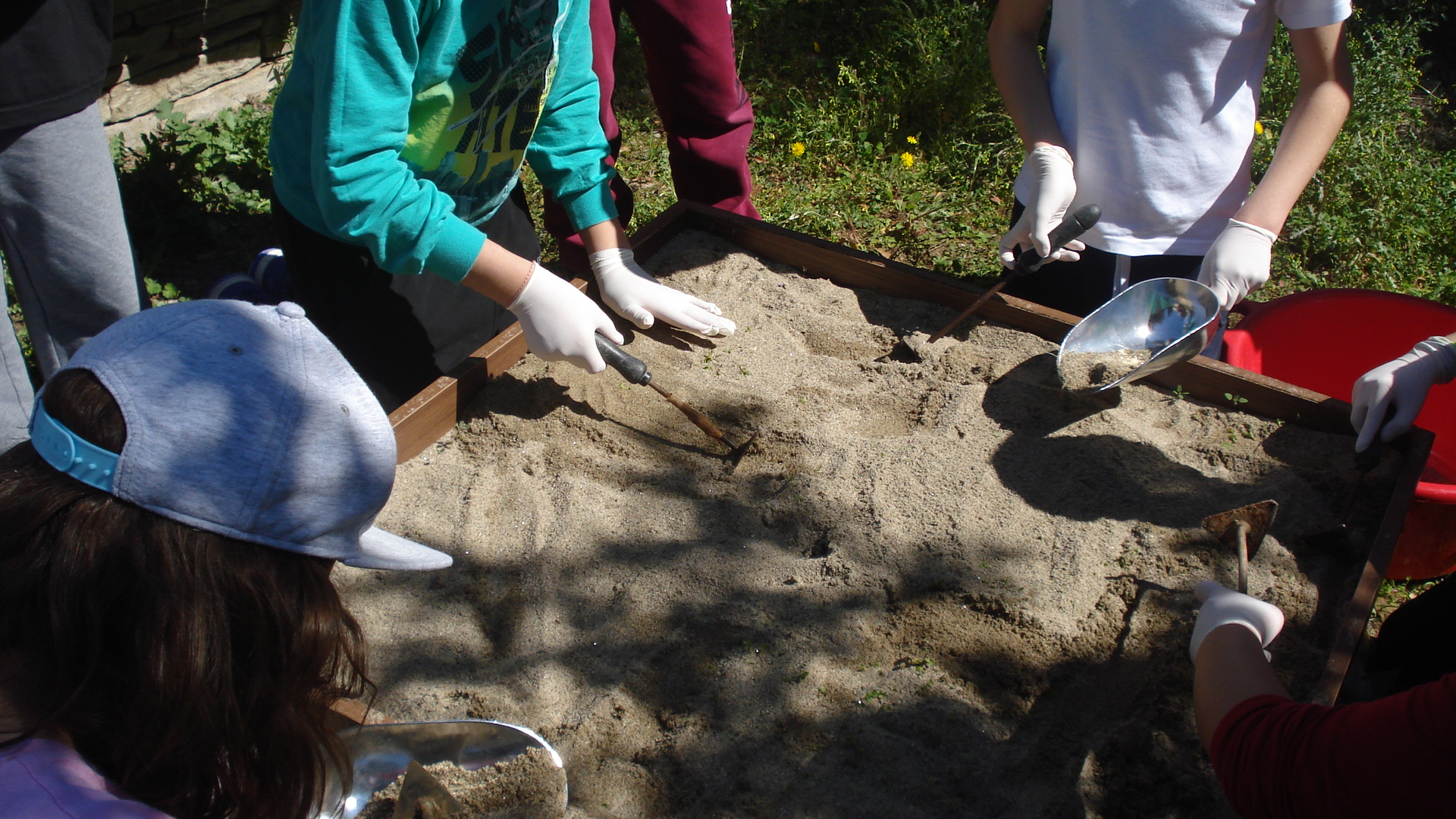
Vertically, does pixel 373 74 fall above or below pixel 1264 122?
above

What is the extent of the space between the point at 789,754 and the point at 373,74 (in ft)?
3.99

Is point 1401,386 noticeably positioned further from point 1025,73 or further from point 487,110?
point 487,110

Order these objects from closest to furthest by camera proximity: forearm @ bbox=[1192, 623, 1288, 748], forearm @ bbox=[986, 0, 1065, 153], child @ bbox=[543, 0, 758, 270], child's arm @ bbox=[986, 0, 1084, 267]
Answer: forearm @ bbox=[1192, 623, 1288, 748] < child's arm @ bbox=[986, 0, 1084, 267] < forearm @ bbox=[986, 0, 1065, 153] < child @ bbox=[543, 0, 758, 270]

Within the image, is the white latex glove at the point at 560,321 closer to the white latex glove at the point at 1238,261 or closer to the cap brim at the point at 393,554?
the cap brim at the point at 393,554

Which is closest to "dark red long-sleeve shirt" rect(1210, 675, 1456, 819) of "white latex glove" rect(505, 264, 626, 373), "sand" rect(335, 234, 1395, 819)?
"sand" rect(335, 234, 1395, 819)

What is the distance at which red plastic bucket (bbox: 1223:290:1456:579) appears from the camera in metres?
2.17

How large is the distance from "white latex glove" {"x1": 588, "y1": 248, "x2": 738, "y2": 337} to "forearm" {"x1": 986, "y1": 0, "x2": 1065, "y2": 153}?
83 centimetres

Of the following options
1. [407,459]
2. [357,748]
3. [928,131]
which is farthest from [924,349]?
[928,131]

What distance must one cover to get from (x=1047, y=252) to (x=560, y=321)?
1.07 meters

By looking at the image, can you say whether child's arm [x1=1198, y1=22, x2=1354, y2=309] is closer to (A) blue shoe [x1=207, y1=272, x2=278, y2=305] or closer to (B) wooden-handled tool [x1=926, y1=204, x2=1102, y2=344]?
(B) wooden-handled tool [x1=926, y1=204, x2=1102, y2=344]

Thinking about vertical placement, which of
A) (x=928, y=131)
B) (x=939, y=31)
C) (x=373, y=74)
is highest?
(x=373, y=74)

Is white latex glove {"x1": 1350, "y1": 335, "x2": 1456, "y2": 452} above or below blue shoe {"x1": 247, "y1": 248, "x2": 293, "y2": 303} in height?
above

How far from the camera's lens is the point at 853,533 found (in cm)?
173

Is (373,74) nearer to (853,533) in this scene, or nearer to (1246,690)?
(853,533)
